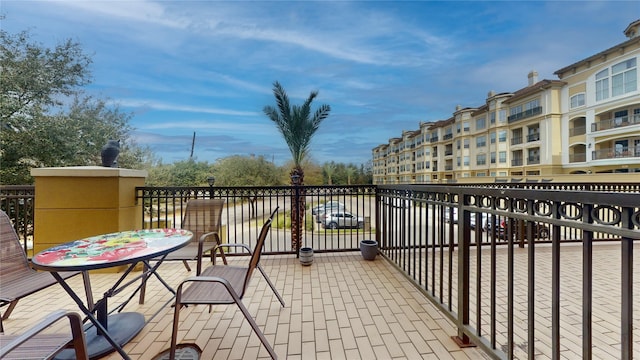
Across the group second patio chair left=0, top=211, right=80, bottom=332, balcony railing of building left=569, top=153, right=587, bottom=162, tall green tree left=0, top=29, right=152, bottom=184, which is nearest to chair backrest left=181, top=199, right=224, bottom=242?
second patio chair left=0, top=211, right=80, bottom=332

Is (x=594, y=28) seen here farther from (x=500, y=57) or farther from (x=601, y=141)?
(x=601, y=141)

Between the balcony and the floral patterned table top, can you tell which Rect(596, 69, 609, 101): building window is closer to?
the balcony

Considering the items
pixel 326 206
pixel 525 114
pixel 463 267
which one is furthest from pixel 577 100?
pixel 463 267

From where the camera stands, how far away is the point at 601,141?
21.2 meters

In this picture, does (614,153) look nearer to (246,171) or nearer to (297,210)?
(297,210)

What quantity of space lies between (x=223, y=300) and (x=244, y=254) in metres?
2.64

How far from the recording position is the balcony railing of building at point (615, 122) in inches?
755

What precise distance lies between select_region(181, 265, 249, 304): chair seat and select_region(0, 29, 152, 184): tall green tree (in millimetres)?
8823

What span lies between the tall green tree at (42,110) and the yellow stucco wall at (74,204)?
5.84 m

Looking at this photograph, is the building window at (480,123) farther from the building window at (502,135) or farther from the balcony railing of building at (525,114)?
the balcony railing of building at (525,114)

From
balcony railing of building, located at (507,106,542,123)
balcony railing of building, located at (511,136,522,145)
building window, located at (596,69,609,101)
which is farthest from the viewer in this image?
balcony railing of building, located at (511,136,522,145)

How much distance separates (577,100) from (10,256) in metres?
33.7

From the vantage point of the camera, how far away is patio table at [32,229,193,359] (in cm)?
159

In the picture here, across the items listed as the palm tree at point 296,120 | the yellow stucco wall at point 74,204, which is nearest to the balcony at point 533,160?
the palm tree at point 296,120
